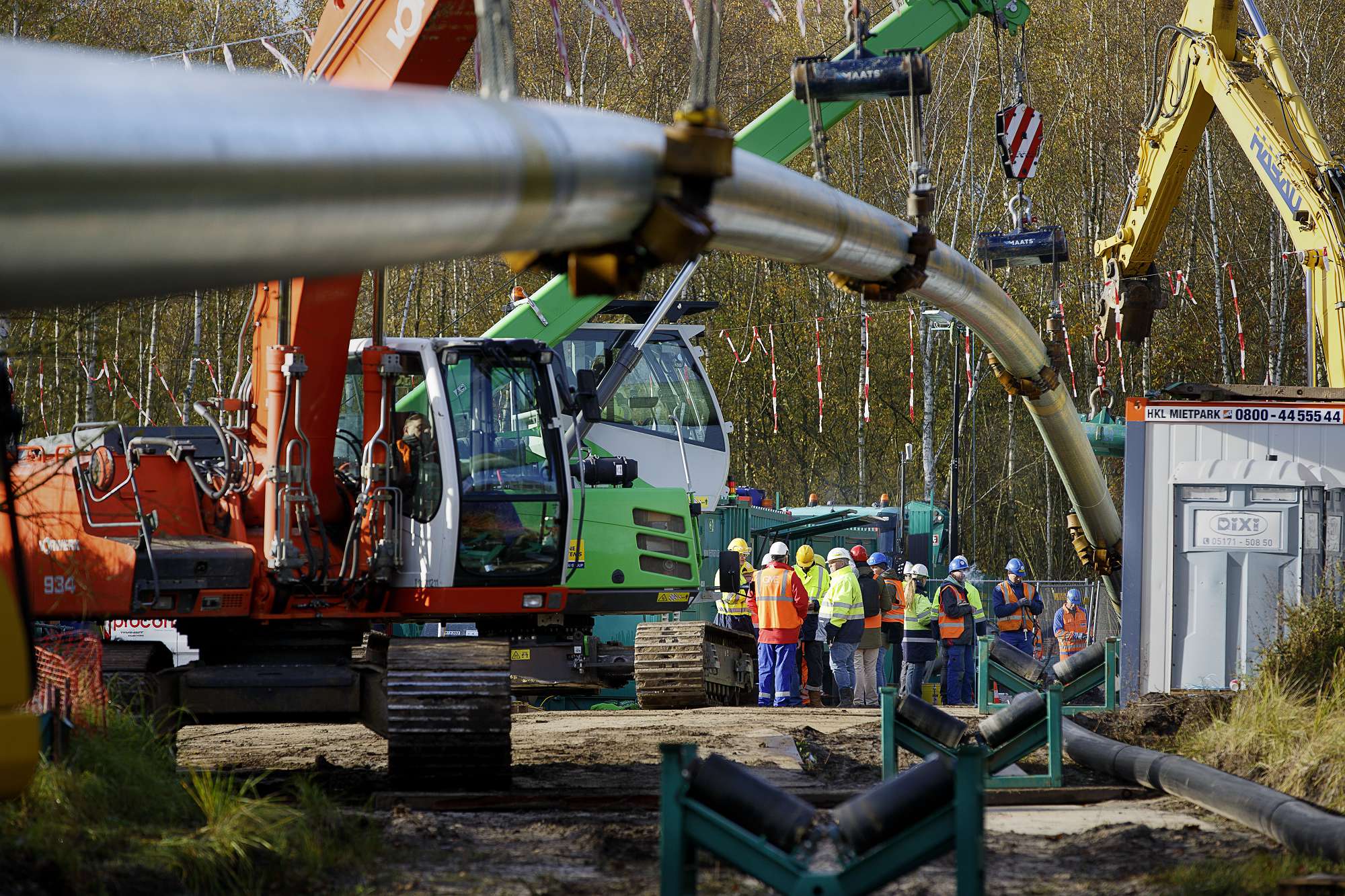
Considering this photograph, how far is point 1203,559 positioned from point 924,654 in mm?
5995

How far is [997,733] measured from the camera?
358 inches

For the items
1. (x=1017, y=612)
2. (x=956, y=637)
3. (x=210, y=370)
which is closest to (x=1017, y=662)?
(x=956, y=637)

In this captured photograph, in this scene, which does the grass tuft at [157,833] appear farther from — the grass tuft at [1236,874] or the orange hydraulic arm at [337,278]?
the grass tuft at [1236,874]

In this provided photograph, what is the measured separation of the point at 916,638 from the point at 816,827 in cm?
1210

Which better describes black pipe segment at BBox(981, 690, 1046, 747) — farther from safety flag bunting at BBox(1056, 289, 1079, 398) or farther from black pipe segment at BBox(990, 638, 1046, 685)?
safety flag bunting at BBox(1056, 289, 1079, 398)

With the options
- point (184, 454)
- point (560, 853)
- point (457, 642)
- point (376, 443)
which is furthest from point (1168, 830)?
point (184, 454)

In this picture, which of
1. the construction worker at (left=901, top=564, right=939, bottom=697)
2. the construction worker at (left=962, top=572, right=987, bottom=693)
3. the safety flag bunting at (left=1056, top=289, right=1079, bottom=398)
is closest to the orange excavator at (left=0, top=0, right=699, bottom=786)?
the safety flag bunting at (left=1056, top=289, right=1079, bottom=398)

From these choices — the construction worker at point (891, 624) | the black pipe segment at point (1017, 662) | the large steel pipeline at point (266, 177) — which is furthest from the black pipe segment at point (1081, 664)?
the large steel pipeline at point (266, 177)

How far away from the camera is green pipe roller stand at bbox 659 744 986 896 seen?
505 cm

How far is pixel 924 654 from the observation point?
56.6 ft

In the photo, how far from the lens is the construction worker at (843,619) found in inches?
635

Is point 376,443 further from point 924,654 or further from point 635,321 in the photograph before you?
point 635,321

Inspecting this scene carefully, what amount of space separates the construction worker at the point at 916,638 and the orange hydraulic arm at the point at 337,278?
28.3ft

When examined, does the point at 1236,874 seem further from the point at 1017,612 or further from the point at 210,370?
the point at 210,370
